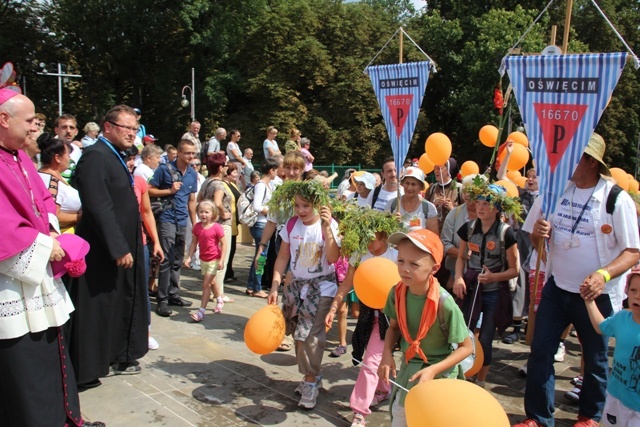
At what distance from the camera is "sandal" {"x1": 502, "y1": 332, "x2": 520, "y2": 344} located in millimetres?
6656

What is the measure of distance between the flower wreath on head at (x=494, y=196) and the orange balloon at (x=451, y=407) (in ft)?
8.29

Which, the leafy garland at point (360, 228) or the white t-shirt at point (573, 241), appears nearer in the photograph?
the white t-shirt at point (573, 241)

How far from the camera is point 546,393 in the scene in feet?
13.3

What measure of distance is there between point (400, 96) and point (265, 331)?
351 centimetres

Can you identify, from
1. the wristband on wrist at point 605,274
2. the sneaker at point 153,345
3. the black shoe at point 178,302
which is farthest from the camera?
the black shoe at point 178,302

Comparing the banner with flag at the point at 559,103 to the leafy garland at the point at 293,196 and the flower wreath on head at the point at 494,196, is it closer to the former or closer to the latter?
the flower wreath on head at the point at 494,196

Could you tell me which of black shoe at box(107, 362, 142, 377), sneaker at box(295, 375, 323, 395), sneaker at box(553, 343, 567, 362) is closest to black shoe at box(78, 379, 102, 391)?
black shoe at box(107, 362, 142, 377)

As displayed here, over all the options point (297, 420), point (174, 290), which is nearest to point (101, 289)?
point (297, 420)

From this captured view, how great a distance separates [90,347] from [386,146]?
31.9 meters

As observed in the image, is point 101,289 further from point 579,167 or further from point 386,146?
point 386,146

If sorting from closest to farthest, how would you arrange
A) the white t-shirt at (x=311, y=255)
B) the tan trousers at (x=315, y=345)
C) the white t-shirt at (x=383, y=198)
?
the tan trousers at (x=315, y=345) < the white t-shirt at (x=311, y=255) < the white t-shirt at (x=383, y=198)

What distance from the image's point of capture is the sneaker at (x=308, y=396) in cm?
448

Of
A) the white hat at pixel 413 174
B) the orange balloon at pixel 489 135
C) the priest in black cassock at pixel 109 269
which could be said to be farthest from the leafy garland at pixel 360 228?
the orange balloon at pixel 489 135

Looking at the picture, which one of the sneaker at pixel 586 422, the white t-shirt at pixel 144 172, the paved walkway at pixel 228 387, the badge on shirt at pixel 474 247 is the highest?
the white t-shirt at pixel 144 172
